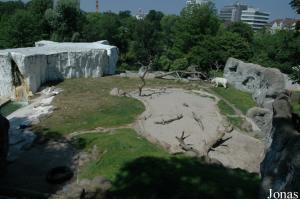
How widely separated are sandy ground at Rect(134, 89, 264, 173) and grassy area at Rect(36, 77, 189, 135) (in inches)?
42.8

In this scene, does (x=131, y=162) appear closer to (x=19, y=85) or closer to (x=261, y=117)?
(x=261, y=117)

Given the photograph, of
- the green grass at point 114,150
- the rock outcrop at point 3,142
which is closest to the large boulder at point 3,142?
the rock outcrop at point 3,142

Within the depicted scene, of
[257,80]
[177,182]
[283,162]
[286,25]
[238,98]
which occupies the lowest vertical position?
[238,98]

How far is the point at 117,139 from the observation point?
16.6m

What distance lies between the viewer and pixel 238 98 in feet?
88.1

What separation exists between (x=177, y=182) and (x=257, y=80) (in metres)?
17.9

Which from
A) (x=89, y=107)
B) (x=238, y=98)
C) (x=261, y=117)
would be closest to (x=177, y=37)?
(x=238, y=98)

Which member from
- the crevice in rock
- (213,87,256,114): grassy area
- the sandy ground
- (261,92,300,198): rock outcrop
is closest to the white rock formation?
the crevice in rock

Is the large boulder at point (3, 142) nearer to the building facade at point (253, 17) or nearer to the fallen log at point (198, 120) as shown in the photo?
the fallen log at point (198, 120)

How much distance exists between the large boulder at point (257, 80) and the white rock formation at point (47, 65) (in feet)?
32.9

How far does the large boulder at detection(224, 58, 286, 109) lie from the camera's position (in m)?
25.2

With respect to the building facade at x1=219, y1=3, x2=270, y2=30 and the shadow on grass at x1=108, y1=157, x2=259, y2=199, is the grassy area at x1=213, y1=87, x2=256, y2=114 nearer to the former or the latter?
the shadow on grass at x1=108, y1=157, x2=259, y2=199

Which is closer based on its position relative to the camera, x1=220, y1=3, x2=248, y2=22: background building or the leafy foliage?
the leafy foliage

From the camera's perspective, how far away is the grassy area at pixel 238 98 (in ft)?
82.4
